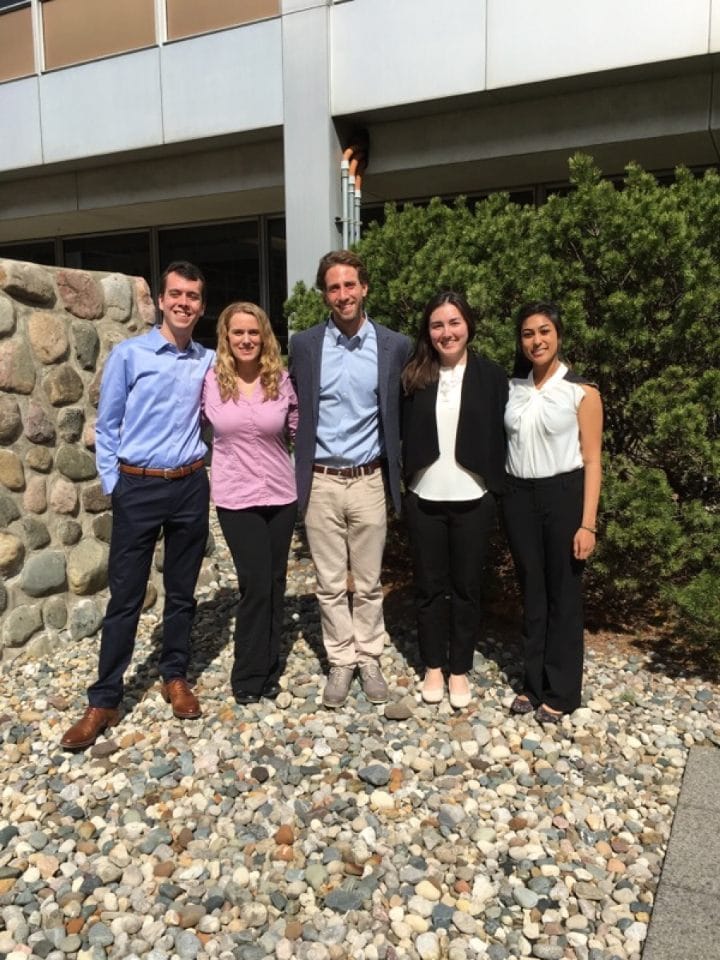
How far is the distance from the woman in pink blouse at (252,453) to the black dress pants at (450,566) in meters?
0.58

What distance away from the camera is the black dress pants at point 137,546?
3.28 m

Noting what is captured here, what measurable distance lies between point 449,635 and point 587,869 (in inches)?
48.4

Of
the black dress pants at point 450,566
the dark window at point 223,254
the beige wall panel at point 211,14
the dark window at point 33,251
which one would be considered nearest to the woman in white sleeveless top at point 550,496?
the black dress pants at point 450,566

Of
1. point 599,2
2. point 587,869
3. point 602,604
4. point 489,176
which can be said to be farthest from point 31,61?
point 587,869

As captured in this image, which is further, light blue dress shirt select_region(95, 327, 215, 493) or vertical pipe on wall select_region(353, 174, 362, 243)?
Answer: vertical pipe on wall select_region(353, 174, 362, 243)

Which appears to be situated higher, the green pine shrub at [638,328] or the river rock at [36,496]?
the green pine shrub at [638,328]

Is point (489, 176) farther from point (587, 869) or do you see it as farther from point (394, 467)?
point (587, 869)

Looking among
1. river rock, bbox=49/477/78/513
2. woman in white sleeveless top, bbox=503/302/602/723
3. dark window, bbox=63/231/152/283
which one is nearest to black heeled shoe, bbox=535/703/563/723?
woman in white sleeveless top, bbox=503/302/602/723

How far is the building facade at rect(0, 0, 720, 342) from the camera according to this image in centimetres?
706

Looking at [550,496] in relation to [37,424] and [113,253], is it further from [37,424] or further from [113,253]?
[113,253]

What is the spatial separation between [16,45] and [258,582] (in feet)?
31.1

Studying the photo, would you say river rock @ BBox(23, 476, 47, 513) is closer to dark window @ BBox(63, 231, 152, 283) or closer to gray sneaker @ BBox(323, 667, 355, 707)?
gray sneaker @ BBox(323, 667, 355, 707)

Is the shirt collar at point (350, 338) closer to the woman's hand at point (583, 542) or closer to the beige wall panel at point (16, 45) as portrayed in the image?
the woman's hand at point (583, 542)

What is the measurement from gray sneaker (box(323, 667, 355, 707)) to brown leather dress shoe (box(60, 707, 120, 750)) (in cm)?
92
